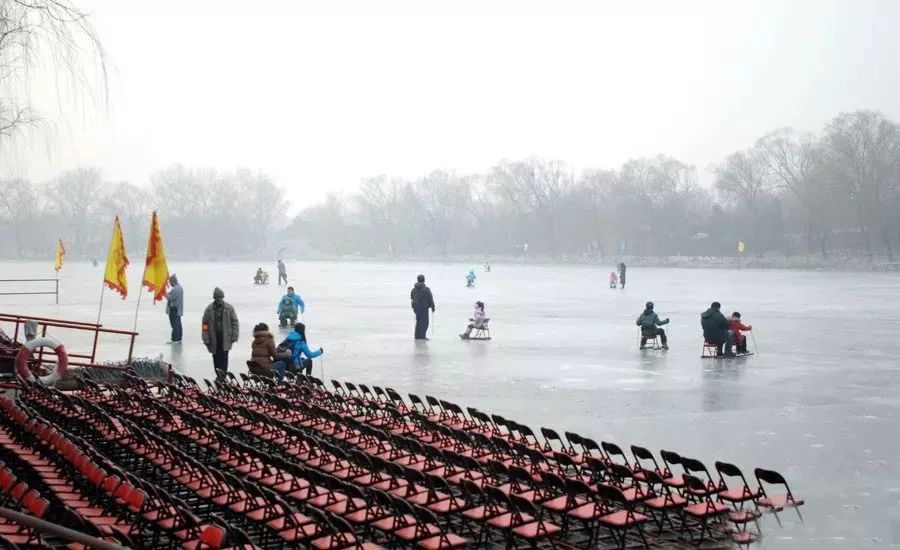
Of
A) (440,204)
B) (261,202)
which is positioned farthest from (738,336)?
(261,202)

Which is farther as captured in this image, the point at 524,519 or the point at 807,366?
the point at 807,366

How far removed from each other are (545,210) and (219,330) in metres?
122

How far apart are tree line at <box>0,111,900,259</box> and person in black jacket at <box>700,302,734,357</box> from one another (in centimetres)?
7013

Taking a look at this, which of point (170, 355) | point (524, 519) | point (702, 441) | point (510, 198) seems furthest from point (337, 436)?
point (510, 198)

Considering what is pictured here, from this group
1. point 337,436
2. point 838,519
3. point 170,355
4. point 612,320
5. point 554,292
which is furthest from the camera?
point 554,292

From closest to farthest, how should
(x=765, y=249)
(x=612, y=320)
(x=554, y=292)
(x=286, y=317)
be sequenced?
1. (x=286, y=317)
2. (x=612, y=320)
3. (x=554, y=292)
4. (x=765, y=249)

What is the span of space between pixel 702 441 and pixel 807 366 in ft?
28.0

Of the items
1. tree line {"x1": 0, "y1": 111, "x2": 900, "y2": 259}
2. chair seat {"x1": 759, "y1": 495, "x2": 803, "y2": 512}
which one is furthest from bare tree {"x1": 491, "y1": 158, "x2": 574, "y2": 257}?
chair seat {"x1": 759, "y1": 495, "x2": 803, "y2": 512}

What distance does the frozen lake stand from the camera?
11.5m

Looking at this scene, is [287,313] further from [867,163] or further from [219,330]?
[867,163]

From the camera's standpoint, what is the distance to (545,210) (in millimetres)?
139000

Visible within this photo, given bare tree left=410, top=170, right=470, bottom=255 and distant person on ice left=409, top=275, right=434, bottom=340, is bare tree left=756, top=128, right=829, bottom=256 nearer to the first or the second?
bare tree left=410, top=170, right=470, bottom=255

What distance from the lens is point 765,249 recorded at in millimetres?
105875

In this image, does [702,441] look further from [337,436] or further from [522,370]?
[522,370]
